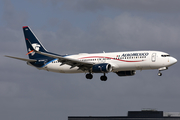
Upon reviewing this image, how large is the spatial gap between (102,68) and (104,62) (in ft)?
9.23

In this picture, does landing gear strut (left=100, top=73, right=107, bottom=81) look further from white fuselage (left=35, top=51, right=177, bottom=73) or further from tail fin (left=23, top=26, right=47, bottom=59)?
tail fin (left=23, top=26, right=47, bottom=59)

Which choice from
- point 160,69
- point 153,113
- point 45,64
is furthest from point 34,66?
point 153,113

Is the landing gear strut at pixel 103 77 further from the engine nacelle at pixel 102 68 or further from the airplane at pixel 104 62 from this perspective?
the engine nacelle at pixel 102 68

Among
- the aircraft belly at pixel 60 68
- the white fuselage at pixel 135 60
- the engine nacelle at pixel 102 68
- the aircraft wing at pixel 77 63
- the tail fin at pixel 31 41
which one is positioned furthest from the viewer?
the tail fin at pixel 31 41

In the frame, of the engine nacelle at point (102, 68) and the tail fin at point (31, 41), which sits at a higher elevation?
the tail fin at point (31, 41)

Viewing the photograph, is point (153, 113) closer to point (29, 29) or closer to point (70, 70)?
point (70, 70)

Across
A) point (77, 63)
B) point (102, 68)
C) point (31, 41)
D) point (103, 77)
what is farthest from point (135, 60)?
point (31, 41)

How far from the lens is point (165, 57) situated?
7994 cm

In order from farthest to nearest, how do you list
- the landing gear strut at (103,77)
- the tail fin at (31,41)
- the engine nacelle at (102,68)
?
1. the tail fin at (31,41)
2. the landing gear strut at (103,77)
3. the engine nacelle at (102,68)

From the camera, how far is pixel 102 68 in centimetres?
8119

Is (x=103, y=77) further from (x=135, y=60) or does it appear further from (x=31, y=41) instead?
(x=31, y=41)

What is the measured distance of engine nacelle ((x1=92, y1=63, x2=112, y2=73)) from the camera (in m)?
81.1

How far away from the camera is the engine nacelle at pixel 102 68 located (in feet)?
266

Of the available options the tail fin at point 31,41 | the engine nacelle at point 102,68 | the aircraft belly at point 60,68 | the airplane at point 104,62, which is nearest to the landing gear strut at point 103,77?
the airplane at point 104,62
